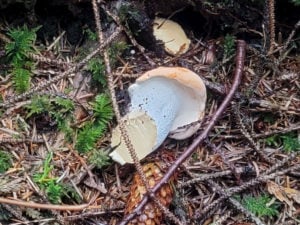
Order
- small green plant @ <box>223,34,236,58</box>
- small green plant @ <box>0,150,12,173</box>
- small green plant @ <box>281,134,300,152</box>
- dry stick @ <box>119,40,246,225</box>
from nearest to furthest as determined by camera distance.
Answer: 1. dry stick @ <box>119,40,246,225</box>
2. small green plant @ <box>0,150,12,173</box>
3. small green plant @ <box>281,134,300,152</box>
4. small green plant @ <box>223,34,236,58</box>

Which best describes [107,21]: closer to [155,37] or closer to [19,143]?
[155,37]

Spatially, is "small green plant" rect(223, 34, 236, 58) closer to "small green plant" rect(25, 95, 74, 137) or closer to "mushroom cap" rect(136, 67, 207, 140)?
"mushroom cap" rect(136, 67, 207, 140)

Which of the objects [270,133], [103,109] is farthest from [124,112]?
[270,133]

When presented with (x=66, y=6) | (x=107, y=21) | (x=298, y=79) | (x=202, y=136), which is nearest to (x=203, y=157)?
(x=202, y=136)

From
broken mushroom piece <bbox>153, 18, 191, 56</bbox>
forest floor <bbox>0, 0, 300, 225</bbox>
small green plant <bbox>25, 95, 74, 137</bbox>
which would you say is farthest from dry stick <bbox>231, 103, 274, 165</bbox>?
small green plant <bbox>25, 95, 74, 137</bbox>

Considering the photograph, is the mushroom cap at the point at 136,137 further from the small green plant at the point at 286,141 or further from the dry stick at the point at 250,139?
the small green plant at the point at 286,141

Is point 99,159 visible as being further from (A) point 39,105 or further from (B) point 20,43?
(B) point 20,43
